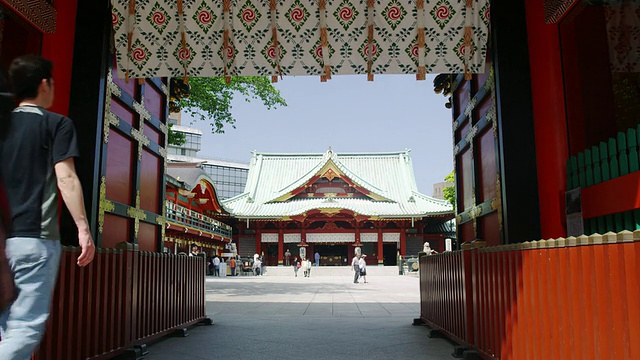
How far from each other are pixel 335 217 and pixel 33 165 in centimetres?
3121

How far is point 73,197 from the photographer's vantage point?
2316mm

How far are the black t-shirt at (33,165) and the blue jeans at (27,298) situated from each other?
0.06 meters

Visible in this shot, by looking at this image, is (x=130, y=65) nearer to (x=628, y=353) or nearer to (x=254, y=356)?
(x=254, y=356)

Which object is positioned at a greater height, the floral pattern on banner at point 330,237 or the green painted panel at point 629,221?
the floral pattern on banner at point 330,237

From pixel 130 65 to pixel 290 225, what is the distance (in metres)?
29.6

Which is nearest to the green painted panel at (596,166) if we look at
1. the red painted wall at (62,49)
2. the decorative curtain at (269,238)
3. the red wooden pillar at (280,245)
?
the red painted wall at (62,49)

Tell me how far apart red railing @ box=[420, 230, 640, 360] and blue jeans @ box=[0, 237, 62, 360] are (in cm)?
237

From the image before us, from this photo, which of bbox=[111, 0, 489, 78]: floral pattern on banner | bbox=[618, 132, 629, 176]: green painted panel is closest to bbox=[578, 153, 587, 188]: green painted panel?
bbox=[618, 132, 629, 176]: green painted panel

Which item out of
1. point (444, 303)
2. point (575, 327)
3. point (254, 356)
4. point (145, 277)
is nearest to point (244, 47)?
point (145, 277)

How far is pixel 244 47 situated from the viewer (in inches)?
208

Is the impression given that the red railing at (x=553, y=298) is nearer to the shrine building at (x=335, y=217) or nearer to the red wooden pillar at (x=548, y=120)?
the red wooden pillar at (x=548, y=120)

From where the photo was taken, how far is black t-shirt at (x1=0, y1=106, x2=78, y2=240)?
7.29 ft

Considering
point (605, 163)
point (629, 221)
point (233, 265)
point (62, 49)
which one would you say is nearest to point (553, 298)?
point (629, 221)

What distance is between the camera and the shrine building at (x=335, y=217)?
32906mm
